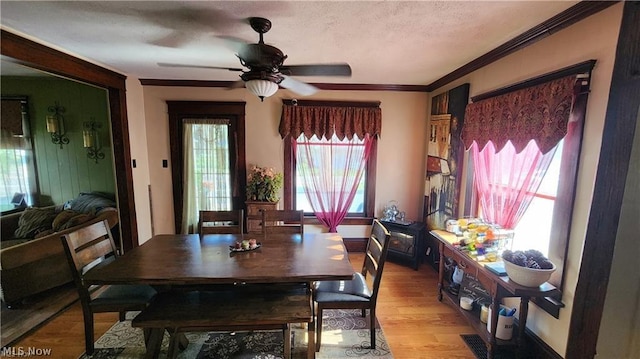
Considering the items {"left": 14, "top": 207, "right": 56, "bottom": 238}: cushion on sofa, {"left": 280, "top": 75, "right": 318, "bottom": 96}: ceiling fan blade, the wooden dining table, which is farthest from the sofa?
{"left": 280, "top": 75, "right": 318, "bottom": 96}: ceiling fan blade

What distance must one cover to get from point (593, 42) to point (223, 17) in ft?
7.55

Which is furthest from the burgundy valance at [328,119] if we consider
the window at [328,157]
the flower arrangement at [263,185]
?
the flower arrangement at [263,185]

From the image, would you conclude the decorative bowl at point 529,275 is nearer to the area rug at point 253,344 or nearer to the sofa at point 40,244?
the area rug at point 253,344

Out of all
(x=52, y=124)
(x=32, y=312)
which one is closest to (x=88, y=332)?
(x=32, y=312)

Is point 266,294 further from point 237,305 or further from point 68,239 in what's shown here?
point 68,239

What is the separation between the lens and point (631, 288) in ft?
1.76

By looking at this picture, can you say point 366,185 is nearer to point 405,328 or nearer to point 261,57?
point 405,328

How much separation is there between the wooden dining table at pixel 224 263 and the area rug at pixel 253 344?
0.41 metres

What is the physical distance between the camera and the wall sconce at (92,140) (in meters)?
3.80

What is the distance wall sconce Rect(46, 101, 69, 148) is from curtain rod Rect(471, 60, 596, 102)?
5461mm

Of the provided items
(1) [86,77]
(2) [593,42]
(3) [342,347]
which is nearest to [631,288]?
(2) [593,42]

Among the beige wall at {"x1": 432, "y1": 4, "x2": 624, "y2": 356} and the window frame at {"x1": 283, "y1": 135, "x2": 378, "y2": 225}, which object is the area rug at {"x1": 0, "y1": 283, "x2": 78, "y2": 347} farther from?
the beige wall at {"x1": 432, "y1": 4, "x2": 624, "y2": 356}

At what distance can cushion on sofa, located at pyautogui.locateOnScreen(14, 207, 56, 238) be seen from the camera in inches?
129

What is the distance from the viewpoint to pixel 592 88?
1582 millimetres
